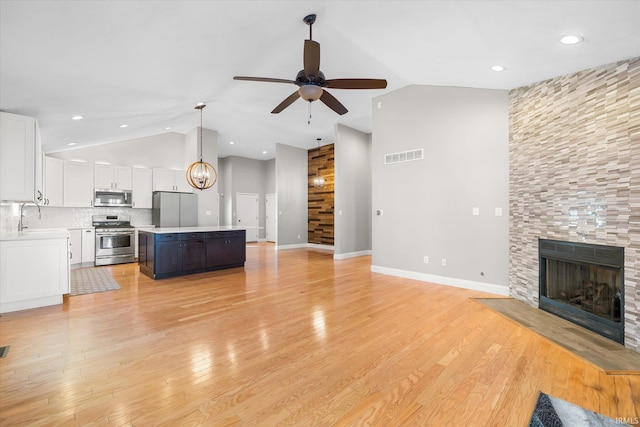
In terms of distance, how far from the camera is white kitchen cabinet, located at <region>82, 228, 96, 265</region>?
6461mm

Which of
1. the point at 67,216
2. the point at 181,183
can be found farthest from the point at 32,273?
the point at 181,183

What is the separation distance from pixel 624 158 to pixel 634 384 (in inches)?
76.6

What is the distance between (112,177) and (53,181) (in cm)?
106

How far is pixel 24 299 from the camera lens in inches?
142

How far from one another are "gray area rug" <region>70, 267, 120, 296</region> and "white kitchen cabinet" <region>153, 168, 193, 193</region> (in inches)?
96.4

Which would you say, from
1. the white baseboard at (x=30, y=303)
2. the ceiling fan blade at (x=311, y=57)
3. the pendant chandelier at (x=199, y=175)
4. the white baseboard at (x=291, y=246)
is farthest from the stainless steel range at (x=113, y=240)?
the ceiling fan blade at (x=311, y=57)

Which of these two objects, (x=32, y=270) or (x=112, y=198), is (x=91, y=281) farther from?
(x=112, y=198)

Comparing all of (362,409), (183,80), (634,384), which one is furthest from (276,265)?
(634,384)

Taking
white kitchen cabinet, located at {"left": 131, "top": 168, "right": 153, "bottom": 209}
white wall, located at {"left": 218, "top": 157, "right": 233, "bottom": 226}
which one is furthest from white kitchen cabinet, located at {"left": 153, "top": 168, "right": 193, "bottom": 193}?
white wall, located at {"left": 218, "top": 157, "right": 233, "bottom": 226}

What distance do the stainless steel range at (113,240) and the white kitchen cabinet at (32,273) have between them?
2.96 m

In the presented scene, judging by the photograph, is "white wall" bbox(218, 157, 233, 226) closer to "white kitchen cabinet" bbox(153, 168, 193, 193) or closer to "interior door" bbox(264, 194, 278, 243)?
A: "interior door" bbox(264, 194, 278, 243)

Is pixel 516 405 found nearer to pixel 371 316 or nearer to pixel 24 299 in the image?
pixel 371 316

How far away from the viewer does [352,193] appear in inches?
302

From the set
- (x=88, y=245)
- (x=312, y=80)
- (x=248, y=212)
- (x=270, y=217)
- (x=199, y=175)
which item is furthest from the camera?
(x=270, y=217)
